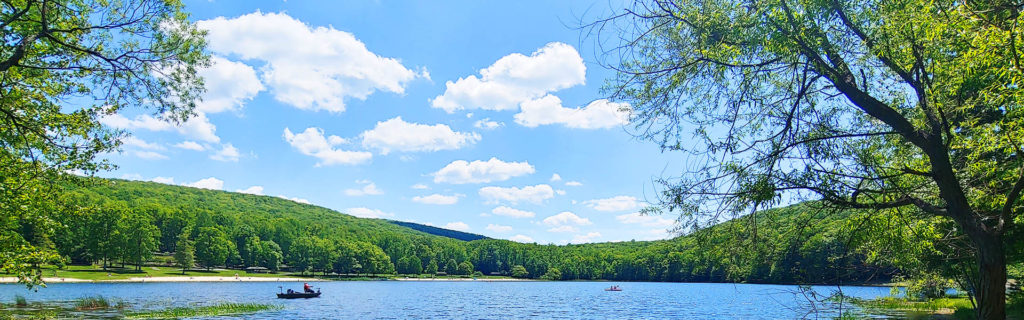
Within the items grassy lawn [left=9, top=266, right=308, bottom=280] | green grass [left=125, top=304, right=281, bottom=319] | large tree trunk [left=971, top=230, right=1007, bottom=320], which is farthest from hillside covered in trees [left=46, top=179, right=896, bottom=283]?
green grass [left=125, top=304, right=281, bottom=319]

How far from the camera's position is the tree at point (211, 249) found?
13638 cm

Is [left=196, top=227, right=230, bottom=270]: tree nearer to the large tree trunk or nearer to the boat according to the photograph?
the boat

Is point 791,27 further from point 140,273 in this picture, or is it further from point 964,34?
point 140,273

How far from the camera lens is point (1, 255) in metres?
15.4

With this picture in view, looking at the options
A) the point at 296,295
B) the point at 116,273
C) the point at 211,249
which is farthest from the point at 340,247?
the point at 296,295

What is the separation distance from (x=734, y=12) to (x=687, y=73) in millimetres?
1297

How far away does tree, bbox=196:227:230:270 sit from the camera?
447 ft

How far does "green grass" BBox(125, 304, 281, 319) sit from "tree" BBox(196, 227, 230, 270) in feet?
323

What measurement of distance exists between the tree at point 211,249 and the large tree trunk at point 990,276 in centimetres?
15274

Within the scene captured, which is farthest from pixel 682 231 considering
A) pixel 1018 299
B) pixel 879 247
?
pixel 1018 299

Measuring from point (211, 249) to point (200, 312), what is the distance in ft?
347

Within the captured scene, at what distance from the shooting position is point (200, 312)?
4356 centimetres

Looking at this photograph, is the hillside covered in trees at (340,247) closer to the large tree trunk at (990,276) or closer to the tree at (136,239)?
the tree at (136,239)

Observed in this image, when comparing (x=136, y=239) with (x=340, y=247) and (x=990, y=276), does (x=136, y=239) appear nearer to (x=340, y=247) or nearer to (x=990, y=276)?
(x=340, y=247)
